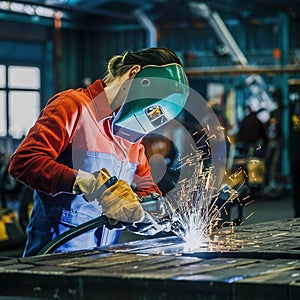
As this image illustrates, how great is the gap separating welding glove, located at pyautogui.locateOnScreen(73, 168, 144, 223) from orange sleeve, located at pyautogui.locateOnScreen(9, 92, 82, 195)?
112 mm

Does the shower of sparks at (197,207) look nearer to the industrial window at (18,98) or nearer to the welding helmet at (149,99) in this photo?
the welding helmet at (149,99)

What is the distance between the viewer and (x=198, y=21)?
776 inches

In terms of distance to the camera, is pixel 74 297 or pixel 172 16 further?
pixel 172 16

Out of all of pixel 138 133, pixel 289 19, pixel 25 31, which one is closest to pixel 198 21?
pixel 289 19

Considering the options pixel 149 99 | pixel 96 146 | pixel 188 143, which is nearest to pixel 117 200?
pixel 96 146

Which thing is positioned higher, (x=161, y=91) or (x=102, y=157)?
(x=161, y=91)

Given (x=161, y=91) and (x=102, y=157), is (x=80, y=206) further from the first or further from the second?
(x=161, y=91)

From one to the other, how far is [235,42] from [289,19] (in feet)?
4.32

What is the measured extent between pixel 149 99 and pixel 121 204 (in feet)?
2.10

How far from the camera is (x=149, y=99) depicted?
4262 millimetres

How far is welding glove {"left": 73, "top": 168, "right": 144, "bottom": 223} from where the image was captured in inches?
150

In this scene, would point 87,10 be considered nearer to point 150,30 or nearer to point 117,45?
point 150,30

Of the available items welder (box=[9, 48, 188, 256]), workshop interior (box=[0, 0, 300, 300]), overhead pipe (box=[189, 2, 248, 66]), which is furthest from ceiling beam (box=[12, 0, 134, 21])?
welder (box=[9, 48, 188, 256])

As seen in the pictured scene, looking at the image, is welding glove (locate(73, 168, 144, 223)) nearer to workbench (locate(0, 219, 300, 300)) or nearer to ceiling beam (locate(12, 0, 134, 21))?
workbench (locate(0, 219, 300, 300))
